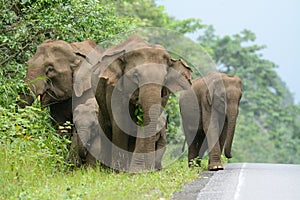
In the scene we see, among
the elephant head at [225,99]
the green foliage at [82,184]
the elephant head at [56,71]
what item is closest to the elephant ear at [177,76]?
the elephant head at [225,99]

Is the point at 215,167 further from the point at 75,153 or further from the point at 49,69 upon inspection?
the point at 49,69

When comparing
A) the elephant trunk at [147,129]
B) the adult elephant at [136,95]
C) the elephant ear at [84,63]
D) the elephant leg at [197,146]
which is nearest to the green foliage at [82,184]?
the elephant trunk at [147,129]

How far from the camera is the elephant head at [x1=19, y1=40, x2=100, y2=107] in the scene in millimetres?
14172

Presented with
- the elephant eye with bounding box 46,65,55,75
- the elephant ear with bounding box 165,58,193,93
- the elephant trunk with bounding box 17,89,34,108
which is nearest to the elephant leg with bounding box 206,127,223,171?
the elephant ear with bounding box 165,58,193,93

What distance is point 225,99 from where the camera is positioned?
14.3m

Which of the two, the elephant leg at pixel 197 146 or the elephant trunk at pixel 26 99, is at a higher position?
the elephant trunk at pixel 26 99

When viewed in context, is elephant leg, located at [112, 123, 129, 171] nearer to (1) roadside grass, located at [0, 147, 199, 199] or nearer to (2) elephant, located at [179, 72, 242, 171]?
(1) roadside grass, located at [0, 147, 199, 199]

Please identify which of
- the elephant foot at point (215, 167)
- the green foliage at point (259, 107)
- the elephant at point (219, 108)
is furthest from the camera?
the green foliage at point (259, 107)

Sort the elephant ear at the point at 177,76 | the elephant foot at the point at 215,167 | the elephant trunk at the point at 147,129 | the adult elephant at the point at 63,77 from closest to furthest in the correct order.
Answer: the elephant trunk at the point at 147,129
the elephant ear at the point at 177,76
the elephant foot at the point at 215,167
the adult elephant at the point at 63,77

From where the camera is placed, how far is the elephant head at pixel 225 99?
14312mm

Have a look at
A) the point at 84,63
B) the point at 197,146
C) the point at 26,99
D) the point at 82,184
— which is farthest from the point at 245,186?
the point at 197,146

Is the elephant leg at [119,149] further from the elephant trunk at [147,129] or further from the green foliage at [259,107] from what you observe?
the green foliage at [259,107]

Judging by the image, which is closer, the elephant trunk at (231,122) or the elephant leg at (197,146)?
the elephant trunk at (231,122)

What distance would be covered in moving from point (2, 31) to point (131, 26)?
4.38 m
